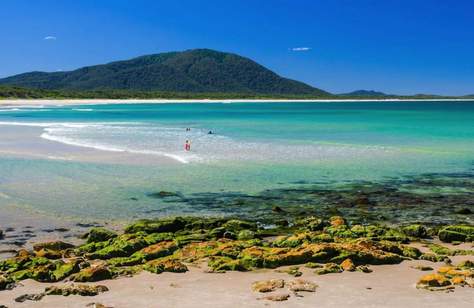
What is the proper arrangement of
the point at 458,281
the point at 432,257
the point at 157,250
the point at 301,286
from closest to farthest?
1. the point at 301,286
2. the point at 458,281
3. the point at 432,257
4. the point at 157,250

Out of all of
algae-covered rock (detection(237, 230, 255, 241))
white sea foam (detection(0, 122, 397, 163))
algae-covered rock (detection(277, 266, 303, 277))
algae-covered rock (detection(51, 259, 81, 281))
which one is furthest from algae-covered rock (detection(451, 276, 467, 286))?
white sea foam (detection(0, 122, 397, 163))

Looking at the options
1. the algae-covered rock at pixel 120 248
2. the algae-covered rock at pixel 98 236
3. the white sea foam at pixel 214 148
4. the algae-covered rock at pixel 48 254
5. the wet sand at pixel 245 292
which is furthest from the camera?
the white sea foam at pixel 214 148

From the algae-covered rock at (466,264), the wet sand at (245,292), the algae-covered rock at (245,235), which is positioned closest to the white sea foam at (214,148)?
the algae-covered rock at (245,235)

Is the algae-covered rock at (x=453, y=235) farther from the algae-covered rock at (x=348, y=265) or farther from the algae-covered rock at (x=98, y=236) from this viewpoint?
the algae-covered rock at (x=98, y=236)

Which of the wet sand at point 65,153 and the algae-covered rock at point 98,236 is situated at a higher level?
the wet sand at point 65,153

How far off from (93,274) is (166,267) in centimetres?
131

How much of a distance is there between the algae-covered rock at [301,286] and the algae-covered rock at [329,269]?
657mm

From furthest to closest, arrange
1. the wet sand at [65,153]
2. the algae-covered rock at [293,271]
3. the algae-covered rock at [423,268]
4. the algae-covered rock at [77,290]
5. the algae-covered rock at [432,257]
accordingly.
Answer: the wet sand at [65,153] < the algae-covered rock at [432,257] < the algae-covered rock at [423,268] < the algae-covered rock at [293,271] < the algae-covered rock at [77,290]

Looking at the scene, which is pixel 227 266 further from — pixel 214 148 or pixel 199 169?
pixel 214 148

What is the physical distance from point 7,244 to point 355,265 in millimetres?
7558

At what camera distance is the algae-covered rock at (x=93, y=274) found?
9680 millimetres

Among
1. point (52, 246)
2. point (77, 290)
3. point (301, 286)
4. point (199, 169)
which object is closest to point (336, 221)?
point (301, 286)

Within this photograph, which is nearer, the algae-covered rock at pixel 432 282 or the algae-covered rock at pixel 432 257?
the algae-covered rock at pixel 432 282

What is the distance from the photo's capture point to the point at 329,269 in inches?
395
